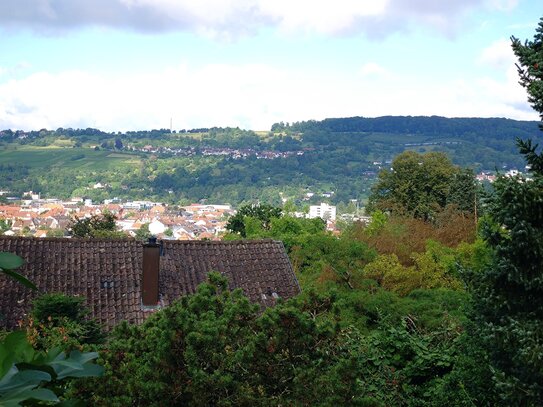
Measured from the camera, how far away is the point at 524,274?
8289 mm

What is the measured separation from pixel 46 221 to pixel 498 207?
91.2 meters

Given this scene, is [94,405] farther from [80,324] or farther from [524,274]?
[80,324]

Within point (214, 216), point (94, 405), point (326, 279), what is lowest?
point (214, 216)

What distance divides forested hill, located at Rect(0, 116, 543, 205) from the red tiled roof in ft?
359

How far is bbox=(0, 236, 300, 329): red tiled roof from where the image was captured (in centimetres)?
1623

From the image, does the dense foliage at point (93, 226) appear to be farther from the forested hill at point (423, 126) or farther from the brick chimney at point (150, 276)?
the forested hill at point (423, 126)

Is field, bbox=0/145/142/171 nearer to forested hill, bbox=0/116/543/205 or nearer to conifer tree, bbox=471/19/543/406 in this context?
forested hill, bbox=0/116/543/205

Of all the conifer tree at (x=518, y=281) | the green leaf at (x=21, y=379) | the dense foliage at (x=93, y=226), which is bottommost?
the dense foliage at (x=93, y=226)

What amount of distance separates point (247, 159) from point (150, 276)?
149208 millimetres

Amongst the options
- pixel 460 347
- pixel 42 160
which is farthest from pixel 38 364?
pixel 42 160

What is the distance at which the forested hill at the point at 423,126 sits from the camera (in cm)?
15826

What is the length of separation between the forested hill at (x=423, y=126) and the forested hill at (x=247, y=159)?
0.79 feet

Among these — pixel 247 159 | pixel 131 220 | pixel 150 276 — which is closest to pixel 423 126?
pixel 247 159

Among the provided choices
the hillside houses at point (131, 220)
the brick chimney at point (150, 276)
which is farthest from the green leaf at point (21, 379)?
the hillside houses at point (131, 220)
